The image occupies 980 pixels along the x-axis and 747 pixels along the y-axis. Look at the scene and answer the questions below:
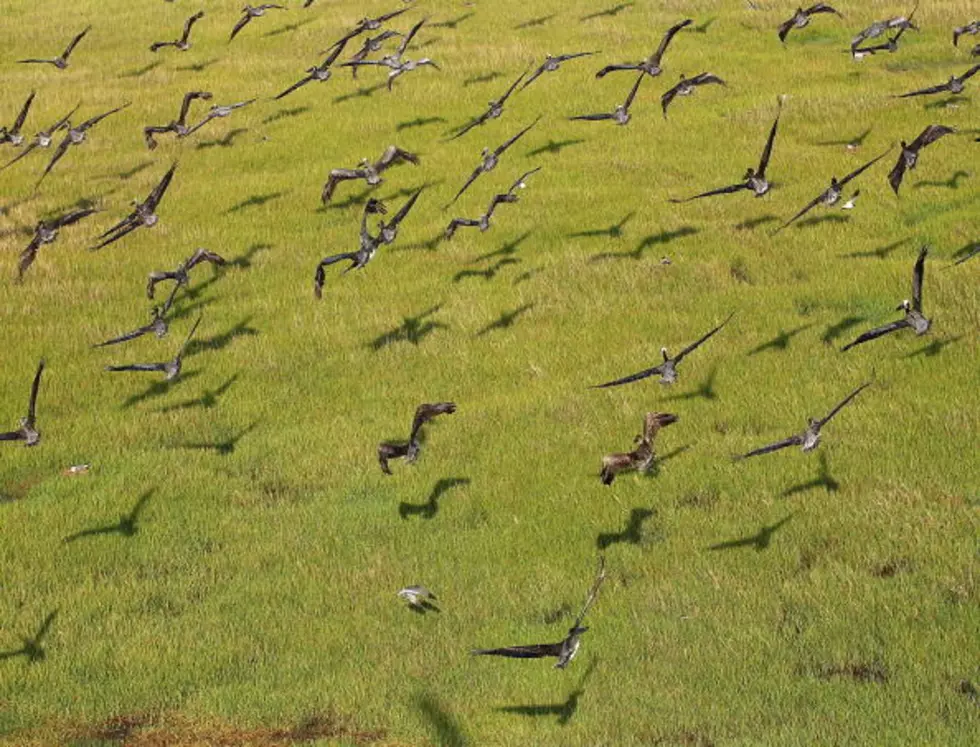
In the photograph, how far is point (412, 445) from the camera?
51.3ft

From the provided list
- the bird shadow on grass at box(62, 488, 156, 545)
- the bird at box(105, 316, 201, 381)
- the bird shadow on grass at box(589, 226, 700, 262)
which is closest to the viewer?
the bird shadow on grass at box(62, 488, 156, 545)

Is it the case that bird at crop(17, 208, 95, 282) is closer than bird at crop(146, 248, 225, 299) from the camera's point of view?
No

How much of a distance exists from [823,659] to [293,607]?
4.89 m

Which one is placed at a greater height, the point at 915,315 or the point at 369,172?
the point at 915,315

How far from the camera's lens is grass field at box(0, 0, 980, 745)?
12.1m

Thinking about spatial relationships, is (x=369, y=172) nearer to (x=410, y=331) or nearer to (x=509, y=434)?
(x=410, y=331)

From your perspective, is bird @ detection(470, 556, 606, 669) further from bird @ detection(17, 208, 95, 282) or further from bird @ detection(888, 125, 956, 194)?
bird @ detection(17, 208, 95, 282)

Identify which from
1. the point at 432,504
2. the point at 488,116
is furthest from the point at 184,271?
the point at 488,116

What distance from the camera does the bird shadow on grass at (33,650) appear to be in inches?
518

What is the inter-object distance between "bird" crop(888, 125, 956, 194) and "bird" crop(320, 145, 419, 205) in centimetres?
747

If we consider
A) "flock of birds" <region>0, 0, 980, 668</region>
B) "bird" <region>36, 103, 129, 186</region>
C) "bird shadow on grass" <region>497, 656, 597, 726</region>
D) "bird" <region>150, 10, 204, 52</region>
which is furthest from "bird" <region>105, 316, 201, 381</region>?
"bird" <region>150, 10, 204, 52</region>

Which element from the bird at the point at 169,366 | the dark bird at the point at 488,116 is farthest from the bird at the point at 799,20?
the bird at the point at 169,366

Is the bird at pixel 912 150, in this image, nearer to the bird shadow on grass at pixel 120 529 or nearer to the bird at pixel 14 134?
the bird shadow on grass at pixel 120 529

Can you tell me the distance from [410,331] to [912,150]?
780 centimetres
